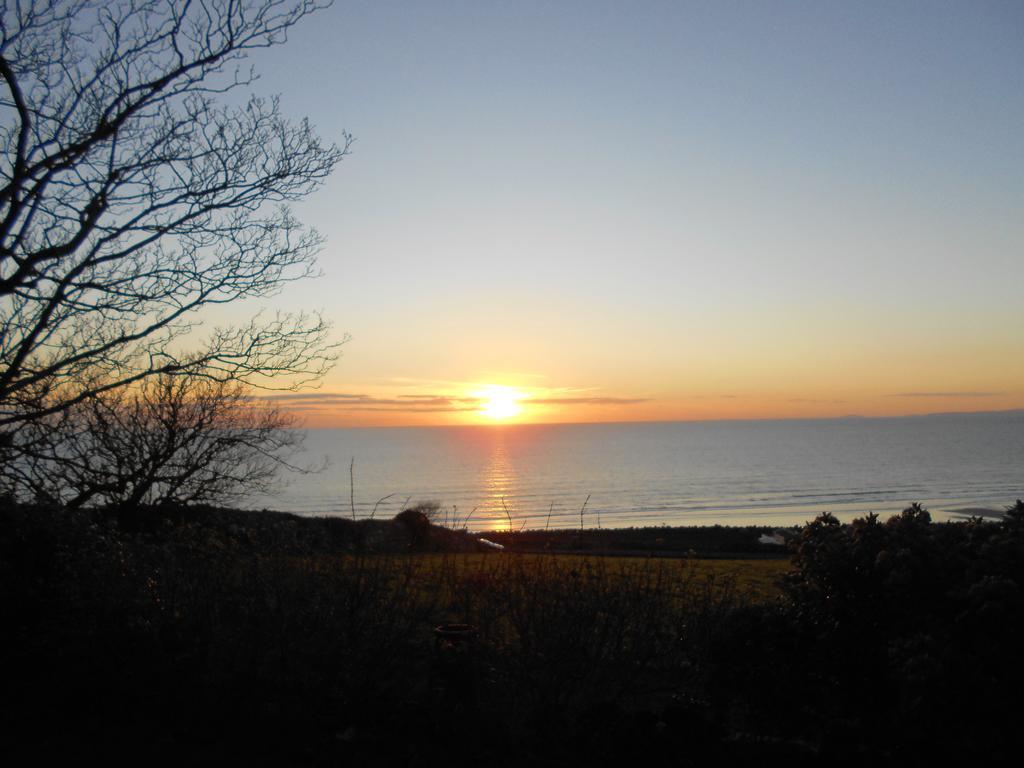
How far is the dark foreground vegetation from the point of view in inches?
188

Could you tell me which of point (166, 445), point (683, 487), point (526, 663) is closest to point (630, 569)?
point (526, 663)

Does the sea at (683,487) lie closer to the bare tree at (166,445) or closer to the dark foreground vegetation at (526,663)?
the bare tree at (166,445)

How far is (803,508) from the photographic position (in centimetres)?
5491

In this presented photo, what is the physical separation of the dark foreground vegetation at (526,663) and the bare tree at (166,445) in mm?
5925

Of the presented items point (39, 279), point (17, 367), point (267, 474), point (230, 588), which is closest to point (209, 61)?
point (39, 279)

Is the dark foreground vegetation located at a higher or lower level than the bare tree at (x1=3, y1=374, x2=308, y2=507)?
lower

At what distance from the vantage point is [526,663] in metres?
5.61

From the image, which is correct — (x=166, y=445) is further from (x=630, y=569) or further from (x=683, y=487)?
(x=683, y=487)

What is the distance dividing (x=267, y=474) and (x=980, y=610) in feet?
47.6

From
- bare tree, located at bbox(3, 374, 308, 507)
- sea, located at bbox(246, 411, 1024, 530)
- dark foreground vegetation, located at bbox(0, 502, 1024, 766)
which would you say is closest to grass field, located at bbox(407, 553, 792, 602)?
dark foreground vegetation, located at bbox(0, 502, 1024, 766)

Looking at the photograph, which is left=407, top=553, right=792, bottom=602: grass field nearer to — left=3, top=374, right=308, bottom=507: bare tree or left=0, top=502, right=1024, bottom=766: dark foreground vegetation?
left=0, top=502, right=1024, bottom=766: dark foreground vegetation

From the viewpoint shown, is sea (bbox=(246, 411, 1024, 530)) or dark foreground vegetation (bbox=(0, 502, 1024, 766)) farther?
sea (bbox=(246, 411, 1024, 530))

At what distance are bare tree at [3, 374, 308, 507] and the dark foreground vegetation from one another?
19.4 feet

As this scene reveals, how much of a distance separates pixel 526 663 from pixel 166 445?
1195 cm
